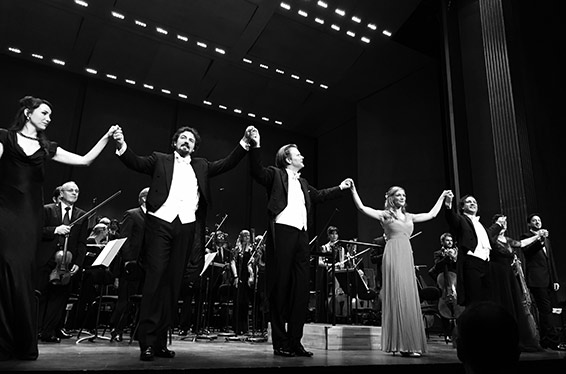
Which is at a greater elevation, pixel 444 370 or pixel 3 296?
pixel 3 296

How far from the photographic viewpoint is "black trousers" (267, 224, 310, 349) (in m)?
3.28

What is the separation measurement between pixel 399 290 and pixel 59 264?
3.52 metres

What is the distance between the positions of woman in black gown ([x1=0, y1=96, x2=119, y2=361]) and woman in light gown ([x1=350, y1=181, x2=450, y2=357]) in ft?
7.95

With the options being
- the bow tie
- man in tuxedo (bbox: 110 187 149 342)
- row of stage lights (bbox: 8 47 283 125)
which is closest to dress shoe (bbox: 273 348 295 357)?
the bow tie

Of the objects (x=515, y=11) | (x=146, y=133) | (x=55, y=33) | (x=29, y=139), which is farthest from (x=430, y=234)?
(x=55, y=33)

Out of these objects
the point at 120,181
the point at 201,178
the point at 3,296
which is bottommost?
the point at 3,296

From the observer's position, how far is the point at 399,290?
3732 mm

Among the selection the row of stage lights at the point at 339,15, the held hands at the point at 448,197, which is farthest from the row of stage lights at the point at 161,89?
the held hands at the point at 448,197

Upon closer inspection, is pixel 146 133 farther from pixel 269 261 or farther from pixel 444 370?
pixel 444 370

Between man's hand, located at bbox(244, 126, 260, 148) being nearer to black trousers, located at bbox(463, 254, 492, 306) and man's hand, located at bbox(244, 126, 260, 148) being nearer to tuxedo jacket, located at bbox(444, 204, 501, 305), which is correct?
tuxedo jacket, located at bbox(444, 204, 501, 305)

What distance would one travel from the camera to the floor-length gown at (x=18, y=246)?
254 centimetres

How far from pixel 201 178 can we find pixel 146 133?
7.54 meters

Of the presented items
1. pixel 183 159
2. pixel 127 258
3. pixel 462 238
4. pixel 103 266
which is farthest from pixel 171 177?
pixel 462 238

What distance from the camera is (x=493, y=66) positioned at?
23.7 ft
